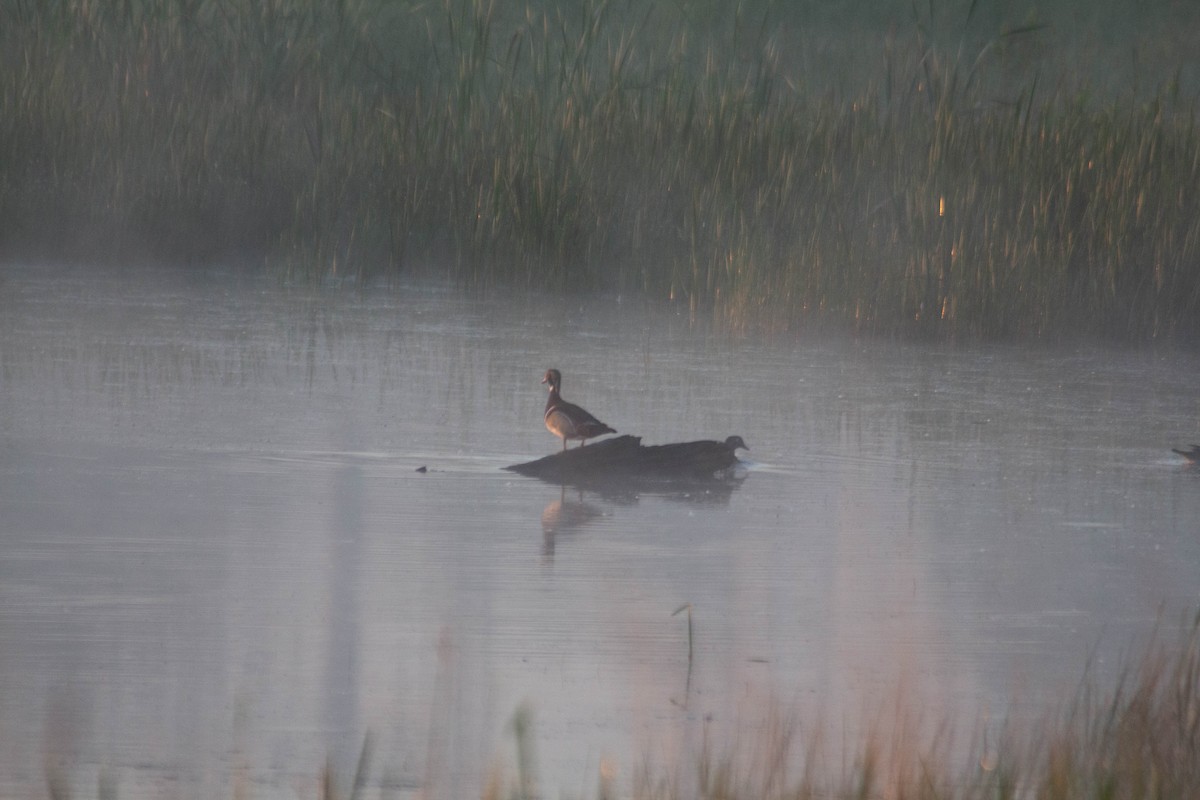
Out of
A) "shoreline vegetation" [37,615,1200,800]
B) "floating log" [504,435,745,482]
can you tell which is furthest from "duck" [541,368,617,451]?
"shoreline vegetation" [37,615,1200,800]

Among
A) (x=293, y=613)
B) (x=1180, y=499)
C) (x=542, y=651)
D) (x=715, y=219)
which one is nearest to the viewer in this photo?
(x=542, y=651)

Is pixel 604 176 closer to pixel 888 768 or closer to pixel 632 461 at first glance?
pixel 632 461

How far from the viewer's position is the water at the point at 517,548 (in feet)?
12.2

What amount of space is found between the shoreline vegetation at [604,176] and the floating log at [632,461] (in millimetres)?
3557

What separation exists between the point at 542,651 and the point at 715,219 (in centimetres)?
662

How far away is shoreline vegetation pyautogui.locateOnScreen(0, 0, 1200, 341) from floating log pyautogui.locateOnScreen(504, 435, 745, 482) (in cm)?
356

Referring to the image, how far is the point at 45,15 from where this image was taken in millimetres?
12227

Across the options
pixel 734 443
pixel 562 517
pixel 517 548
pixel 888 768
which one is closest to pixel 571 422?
pixel 734 443

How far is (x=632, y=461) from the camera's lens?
6285mm

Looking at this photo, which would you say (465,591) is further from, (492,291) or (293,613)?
(492,291)

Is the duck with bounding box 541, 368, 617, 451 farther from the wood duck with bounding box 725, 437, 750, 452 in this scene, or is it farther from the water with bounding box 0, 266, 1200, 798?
the wood duck with bounding box 725, 437, 750, 452

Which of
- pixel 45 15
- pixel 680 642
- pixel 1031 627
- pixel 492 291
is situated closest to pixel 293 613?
pixel 680 642

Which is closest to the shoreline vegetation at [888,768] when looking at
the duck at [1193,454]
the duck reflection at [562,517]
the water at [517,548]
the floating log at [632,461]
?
the water at [517,548]

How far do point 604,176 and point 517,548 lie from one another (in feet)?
19.6
